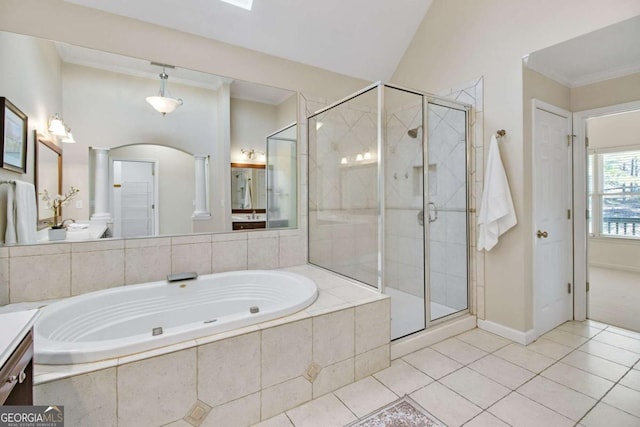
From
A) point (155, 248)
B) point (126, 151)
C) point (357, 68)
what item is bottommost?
point (155, 248)

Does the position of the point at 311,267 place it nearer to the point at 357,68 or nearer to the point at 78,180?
the point at 78,180

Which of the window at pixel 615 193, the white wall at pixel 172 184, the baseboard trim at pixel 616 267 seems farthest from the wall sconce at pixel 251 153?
the baseboard trim at pixel 616 267

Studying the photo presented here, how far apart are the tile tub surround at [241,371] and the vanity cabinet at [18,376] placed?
0.86 feet

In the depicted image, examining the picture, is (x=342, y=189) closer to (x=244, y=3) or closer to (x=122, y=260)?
(x=244, y=3)

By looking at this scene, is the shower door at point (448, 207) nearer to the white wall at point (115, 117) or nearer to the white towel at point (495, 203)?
the white towel at point (495, 203)

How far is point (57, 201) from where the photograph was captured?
2.03 metres

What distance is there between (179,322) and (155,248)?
1.99 ft

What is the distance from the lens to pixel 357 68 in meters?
3.31

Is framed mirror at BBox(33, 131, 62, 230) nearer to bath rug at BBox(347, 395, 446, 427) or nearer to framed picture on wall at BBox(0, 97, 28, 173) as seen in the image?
framed picture on wall at BBox(0, 97, 28, 173)

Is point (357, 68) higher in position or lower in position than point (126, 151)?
higher

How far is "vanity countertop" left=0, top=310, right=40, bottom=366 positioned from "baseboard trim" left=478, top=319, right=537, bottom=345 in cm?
308

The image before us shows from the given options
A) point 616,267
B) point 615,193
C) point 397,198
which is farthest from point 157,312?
point 615,193

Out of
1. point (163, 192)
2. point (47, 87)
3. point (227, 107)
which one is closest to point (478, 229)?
point (227, 107)

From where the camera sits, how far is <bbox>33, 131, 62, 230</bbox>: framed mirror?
1.95m
